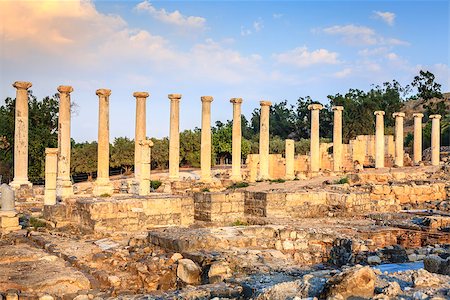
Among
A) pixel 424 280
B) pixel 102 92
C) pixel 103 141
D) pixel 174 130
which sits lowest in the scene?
pixel 424 280

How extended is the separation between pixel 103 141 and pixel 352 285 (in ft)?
68.2

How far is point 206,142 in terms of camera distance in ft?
96.5

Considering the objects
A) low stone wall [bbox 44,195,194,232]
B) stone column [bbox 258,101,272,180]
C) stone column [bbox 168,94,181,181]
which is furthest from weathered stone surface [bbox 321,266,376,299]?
stone column [bbox 258,101,272,180]

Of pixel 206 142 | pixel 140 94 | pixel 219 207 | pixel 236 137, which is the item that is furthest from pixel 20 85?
pixel 219 207

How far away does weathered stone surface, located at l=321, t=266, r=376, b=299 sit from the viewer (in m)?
5.45

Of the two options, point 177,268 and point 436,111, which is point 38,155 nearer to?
point 177,268

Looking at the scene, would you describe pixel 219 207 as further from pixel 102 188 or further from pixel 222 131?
pixel 222 131

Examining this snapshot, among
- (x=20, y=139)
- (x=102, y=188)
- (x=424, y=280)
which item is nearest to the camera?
(x=424, y=280)

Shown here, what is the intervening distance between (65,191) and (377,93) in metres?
57.8

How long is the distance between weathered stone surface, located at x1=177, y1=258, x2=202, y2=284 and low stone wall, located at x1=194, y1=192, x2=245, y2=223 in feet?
24.9

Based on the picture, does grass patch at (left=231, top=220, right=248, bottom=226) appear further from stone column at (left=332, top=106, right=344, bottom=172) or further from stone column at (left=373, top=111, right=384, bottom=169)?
stone column at (left=373, top=111, right=384, bottom=169)

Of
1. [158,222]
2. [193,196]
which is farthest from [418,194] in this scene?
[158,222]

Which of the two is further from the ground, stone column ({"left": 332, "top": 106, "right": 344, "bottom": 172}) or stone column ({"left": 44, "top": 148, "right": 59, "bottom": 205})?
stone column ({"left": 332, "top": 106, "right": 344, "bottom": 172})

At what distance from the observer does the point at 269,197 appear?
1666 centimetres
